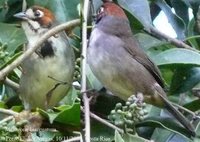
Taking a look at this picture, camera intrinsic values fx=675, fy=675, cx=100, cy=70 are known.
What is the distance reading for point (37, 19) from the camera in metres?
2.44

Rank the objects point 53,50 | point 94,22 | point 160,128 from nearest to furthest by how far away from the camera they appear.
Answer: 1. point 160,128
2. point 53,50
3. point 94,22

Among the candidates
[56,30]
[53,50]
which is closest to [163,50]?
[53,50]

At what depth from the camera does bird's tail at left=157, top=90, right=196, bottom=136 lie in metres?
2.08

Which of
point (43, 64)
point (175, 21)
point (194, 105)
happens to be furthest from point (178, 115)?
point (43, 64)

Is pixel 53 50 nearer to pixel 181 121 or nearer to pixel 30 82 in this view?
pixel 30 82

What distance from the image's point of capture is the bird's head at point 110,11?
2.49 metres

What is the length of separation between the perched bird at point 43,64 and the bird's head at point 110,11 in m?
0.18

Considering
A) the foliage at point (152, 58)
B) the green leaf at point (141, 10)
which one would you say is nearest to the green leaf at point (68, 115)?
the foliage at point (152, 58)

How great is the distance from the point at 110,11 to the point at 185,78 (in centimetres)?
48

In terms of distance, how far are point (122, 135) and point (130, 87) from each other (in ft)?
2.22

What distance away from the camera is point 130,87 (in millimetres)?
2457

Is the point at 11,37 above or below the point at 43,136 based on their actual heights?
above

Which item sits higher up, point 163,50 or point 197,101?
point 163,50

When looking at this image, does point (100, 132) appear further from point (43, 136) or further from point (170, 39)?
point (170, 39)
